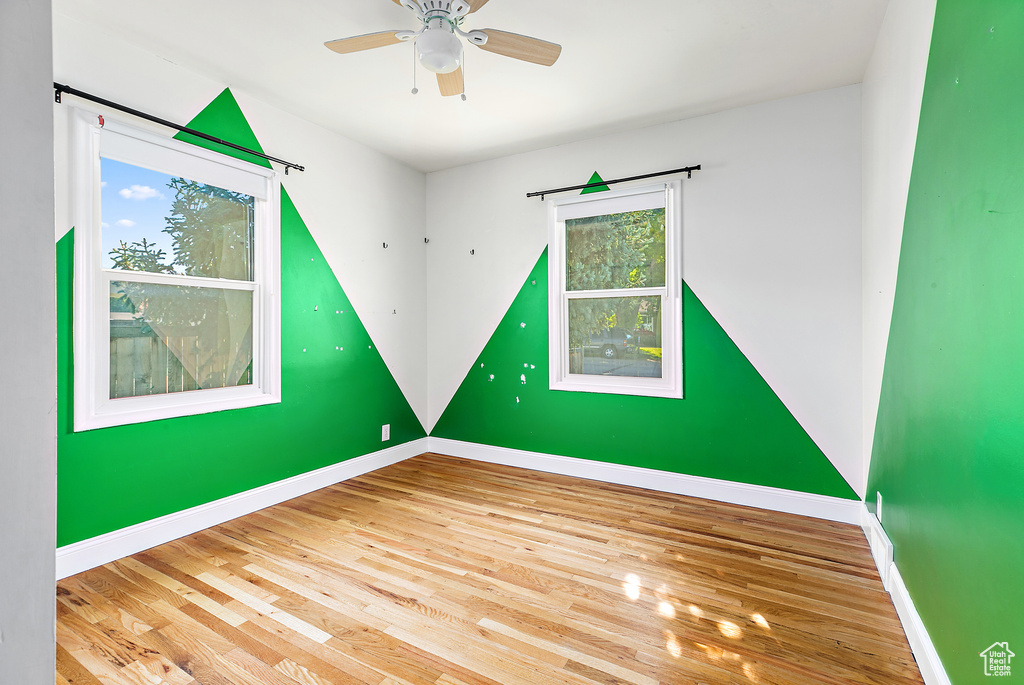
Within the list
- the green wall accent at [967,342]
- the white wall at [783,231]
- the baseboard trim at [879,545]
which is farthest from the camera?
the white wall at [783,231]

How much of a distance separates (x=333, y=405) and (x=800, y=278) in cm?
334

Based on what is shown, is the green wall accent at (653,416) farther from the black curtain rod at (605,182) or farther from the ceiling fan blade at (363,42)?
the ceiling fan blade at (363,42)

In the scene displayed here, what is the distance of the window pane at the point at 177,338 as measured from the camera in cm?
256

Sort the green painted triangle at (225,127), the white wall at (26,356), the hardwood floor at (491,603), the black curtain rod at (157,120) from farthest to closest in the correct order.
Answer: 1. the green painted triangle at (225,127)
2. the black curtain rod at (157,120)
3. the hardwood floor at (491,603)
4. the white wall at (26,356)

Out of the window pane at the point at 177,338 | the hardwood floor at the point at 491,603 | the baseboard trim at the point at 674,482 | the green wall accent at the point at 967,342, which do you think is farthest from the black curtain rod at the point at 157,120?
the green wall accent at the point at 967,342

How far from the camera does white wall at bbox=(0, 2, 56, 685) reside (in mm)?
540

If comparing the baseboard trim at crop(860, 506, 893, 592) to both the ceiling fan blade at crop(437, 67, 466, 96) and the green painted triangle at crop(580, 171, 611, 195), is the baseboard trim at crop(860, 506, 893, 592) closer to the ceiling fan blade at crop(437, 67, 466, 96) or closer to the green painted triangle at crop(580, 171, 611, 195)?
the green painted triangle at crop(580, 171, 611, 195)

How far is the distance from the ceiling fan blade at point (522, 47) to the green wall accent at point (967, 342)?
135cm

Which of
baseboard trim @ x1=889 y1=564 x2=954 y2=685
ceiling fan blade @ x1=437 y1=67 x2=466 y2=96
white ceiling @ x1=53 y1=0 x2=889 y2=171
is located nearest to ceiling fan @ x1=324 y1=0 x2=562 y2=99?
ceiling fan blade @ x1=437 y1=67 x2=466 y2=96

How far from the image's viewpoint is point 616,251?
3750mm

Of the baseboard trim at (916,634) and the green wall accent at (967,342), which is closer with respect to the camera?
the green wall accent at (967,342)

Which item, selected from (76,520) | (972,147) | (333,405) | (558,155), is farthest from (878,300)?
(76,520)

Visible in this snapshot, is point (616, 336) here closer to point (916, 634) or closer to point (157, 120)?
point (916, 634)

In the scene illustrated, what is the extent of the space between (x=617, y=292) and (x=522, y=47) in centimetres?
199
